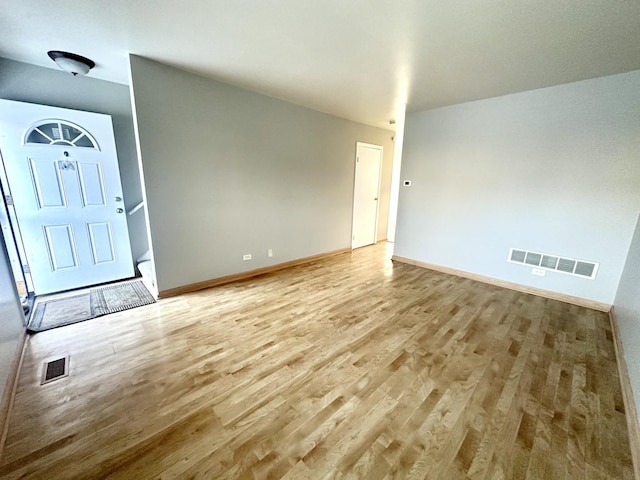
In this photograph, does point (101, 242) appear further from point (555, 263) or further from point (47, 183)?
point (555, 263)

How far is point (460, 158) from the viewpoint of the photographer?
3.66m

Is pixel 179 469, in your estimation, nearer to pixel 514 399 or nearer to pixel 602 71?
pixel 514 399

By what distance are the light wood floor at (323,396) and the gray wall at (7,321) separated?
14 cm

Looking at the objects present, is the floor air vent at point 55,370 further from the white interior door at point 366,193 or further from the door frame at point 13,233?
the white interior door at point 366,193

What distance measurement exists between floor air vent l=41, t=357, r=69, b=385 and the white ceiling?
2.40m

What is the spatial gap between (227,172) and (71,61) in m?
1.61

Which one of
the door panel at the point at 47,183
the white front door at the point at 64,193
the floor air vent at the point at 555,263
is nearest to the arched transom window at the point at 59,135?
the white front door at the point at 64,193

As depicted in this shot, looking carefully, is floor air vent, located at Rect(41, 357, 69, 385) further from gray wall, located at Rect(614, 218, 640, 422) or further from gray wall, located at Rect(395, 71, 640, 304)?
gray wall, located at Rect(395, 71, 640, 304)

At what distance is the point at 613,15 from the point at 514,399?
8.25 feet

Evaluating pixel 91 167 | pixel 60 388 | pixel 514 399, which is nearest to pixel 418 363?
pixel 514 399

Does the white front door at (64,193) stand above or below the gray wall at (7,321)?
above

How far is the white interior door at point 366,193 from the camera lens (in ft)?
16.4

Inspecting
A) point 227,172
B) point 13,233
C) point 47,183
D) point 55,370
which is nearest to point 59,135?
point 47,183

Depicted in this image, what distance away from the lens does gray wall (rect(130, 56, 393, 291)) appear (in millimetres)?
2662
